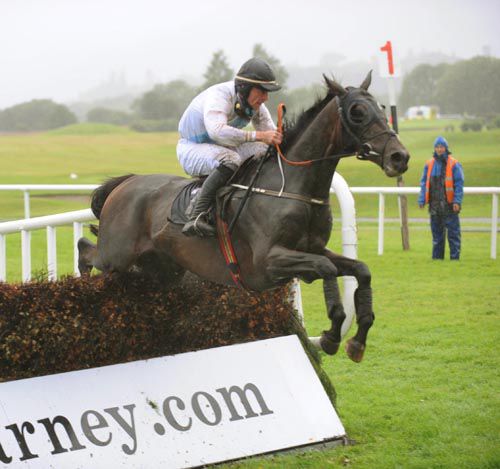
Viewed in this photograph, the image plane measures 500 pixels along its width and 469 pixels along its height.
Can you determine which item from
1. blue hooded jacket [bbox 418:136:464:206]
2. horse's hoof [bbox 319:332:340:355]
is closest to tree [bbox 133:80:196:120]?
blue hooded jacket [bbox 418:136:464:206]

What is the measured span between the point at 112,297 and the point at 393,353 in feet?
9.90

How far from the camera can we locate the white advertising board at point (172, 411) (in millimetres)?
3918

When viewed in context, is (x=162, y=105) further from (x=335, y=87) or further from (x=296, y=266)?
(x=296, y=266)

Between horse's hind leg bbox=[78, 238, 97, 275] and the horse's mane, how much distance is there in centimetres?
175

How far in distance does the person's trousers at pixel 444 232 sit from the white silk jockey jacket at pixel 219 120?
629cm

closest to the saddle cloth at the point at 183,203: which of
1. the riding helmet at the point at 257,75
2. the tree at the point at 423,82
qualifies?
the riding helmet at the point at 257,75

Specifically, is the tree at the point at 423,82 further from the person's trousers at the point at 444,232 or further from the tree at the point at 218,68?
the person's trousers at the point at 444,232

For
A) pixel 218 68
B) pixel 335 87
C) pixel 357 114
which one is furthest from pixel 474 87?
pixel 357 114

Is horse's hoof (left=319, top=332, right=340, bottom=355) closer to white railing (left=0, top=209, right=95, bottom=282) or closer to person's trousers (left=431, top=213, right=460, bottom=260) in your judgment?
white railing (left=0, top=209, right=95, bottom=282)

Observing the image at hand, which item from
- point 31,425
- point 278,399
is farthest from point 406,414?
point 31,425

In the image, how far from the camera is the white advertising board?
3.92m

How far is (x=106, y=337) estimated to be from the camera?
4371 mm

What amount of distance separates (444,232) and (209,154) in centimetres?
668

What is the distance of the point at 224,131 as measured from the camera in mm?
5109
